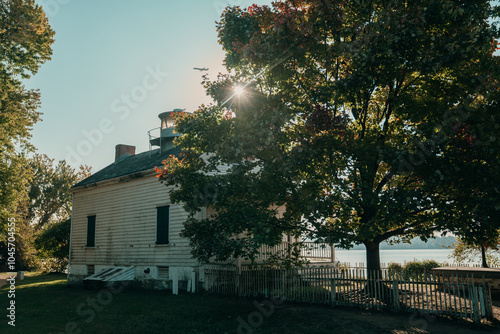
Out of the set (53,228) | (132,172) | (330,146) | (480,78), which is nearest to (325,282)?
(330,146)

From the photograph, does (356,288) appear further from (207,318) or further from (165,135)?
(165,135)

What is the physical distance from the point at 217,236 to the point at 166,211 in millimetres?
7785

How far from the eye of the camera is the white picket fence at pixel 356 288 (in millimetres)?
10227

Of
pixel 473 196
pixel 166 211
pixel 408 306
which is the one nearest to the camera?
pixel 473 196

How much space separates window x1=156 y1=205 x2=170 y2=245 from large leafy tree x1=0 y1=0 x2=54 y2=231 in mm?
9585

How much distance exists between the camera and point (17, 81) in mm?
20922

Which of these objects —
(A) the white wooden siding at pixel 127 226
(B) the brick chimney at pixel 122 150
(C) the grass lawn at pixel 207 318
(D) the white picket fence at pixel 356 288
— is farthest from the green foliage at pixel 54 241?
(D) the white picket fence at pixel 356 288

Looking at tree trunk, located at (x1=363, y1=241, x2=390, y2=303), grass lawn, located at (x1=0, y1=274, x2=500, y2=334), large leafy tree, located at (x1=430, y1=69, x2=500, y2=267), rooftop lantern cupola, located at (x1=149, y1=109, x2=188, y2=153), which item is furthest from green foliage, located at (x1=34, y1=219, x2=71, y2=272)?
large leafy tree, located at (x1=430, y1=69, x2=500, y2=267)

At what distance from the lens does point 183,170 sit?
41.2 ft

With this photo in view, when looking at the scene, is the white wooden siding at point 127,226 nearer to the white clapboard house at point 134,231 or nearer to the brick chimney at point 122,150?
the white clapboard house at point 134,231

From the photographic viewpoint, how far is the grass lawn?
990 cm

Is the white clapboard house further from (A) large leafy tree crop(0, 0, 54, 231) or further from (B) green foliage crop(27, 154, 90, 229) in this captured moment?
(B) green foliage crop(27, 154, 90, 229)

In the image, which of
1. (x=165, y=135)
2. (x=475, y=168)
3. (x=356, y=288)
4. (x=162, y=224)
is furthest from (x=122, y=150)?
(x=475, y=168)

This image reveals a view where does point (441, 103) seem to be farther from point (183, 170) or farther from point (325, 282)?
point (183, 170)
